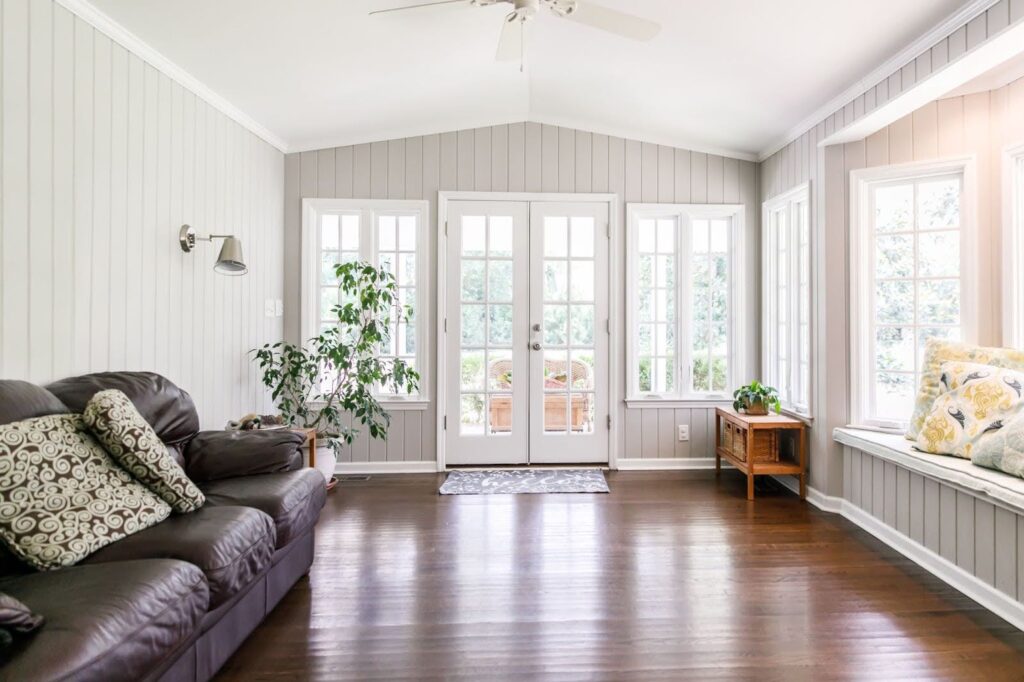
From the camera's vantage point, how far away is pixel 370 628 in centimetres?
204

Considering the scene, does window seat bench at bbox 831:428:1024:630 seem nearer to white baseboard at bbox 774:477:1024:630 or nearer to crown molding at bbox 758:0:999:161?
white baseboard at bbox 774:477:1024:630

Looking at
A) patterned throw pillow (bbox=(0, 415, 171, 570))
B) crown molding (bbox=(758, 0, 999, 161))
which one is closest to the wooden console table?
crown molding (bbox=(758, 0, 999, 161))

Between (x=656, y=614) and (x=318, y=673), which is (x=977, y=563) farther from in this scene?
(x=318, y=673)

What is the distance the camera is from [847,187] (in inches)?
132

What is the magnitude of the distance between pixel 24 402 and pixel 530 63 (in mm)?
3099

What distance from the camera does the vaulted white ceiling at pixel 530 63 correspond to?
2.52 metres

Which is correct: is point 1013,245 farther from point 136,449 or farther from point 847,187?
point 136,449

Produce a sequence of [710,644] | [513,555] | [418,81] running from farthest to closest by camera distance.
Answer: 1. [418,81]
2. [513,555]
3. [710,644]

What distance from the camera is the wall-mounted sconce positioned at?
2809 mm

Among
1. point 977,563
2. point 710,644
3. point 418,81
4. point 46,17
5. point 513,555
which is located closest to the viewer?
point 710,644

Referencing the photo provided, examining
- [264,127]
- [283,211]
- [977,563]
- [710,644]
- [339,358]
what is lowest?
[710,644]

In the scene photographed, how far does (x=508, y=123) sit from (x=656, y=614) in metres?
3.56

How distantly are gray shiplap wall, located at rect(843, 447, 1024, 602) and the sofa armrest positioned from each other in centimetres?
297

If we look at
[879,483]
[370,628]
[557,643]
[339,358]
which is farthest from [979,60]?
[339,358]
